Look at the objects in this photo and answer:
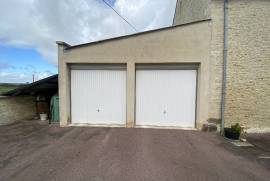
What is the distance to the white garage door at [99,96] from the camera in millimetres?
6824

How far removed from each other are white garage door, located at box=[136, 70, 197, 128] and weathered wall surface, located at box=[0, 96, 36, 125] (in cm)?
626

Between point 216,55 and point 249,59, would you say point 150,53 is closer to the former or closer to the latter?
point 216,55

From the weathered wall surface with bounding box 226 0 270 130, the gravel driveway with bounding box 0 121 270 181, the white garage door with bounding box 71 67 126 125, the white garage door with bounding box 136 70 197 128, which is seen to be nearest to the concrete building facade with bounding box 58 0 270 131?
the weathered wall surface with bounding box 226 0 270 130

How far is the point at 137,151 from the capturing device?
441cm

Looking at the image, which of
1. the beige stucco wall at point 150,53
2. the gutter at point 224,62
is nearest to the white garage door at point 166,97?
the beige stucco wall at point 150,53

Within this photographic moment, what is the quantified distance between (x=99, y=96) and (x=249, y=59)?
6461 millimetres

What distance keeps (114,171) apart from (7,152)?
3.27 m

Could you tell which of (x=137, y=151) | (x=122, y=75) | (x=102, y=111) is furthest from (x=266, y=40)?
(x=102, y=111)

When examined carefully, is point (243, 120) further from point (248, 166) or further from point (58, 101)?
point (58, 101)

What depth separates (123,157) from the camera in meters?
4.04

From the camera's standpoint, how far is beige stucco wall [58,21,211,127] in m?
6.25

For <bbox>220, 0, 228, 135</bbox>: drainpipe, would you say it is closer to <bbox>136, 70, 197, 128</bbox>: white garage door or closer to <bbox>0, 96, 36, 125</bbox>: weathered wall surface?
<bbox>136, 70, 197, 128</bbox>: white garage door

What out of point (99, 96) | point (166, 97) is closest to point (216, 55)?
point (166, 97)

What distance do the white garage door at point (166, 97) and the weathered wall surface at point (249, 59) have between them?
5.18 feet
